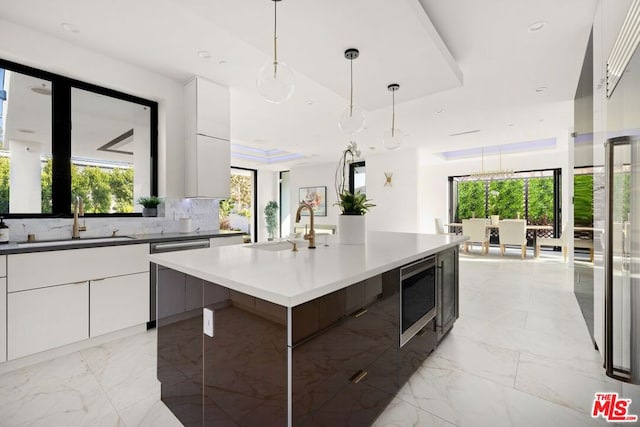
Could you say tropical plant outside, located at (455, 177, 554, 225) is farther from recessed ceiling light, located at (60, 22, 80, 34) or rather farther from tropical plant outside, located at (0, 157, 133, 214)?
recessed ceiling light, located at (60, 22, 80, 34)

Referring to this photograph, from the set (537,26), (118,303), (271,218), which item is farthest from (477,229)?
(118,303)

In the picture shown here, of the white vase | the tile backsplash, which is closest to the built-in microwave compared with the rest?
the white vase

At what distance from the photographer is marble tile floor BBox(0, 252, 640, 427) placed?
5.08 feet

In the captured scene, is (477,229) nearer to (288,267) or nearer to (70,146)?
(288,267)

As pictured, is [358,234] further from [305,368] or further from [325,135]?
[325,135]

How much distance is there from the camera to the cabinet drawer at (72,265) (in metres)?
2.02

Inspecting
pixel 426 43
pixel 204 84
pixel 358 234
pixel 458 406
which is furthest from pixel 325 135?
pixel 458 406

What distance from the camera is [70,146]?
2811 millimetres

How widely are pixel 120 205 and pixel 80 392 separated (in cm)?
197

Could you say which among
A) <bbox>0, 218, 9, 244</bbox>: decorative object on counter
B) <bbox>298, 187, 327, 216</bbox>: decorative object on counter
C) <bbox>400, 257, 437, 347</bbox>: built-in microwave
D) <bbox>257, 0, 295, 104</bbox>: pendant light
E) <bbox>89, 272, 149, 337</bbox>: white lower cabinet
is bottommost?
<bbox>89, 272, 149, 337</bbox>: white lower cabinet

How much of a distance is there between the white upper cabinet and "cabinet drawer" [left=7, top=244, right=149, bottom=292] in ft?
3.14

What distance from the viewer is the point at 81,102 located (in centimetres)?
290

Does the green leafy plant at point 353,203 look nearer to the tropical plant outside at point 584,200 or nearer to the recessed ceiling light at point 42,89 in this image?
the tropical plant outside at point 584,200

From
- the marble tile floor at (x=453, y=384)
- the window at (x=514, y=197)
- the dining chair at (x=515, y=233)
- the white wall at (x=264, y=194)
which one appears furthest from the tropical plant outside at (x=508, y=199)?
the marble tile floor at (x=453, y=384)
